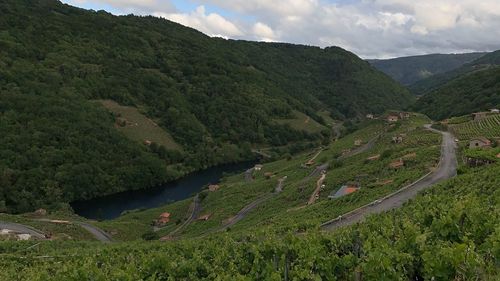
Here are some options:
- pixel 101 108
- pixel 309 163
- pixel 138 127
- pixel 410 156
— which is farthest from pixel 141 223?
pixel 138 127

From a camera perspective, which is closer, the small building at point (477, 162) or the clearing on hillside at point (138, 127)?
the small building at point (477, 162)

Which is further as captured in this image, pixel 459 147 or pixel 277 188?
pixel 277 188

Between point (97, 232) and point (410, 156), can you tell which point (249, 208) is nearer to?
point (97, 232)

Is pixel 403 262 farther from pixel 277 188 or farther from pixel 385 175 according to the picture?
pixel 277 188

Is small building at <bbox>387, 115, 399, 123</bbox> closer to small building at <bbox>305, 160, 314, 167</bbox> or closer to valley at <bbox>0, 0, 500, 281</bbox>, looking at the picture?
valley at <bbox>0, 0, 500, 281</bbox>

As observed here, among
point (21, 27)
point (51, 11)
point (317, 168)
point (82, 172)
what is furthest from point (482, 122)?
point (51, 11)

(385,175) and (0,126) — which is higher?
(0,126)

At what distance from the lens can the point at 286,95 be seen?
195875mm

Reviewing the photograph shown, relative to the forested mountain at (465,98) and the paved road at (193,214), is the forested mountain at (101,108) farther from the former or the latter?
the forested mountain at (465,98)

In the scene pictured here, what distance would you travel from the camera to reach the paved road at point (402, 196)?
3259cm

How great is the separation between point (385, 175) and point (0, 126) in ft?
291

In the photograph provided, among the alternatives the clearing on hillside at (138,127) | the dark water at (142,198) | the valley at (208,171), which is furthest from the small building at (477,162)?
the clearing on hillside at (138,127)

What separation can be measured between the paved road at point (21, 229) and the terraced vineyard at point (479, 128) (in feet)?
188

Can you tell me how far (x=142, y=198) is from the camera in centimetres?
10281
